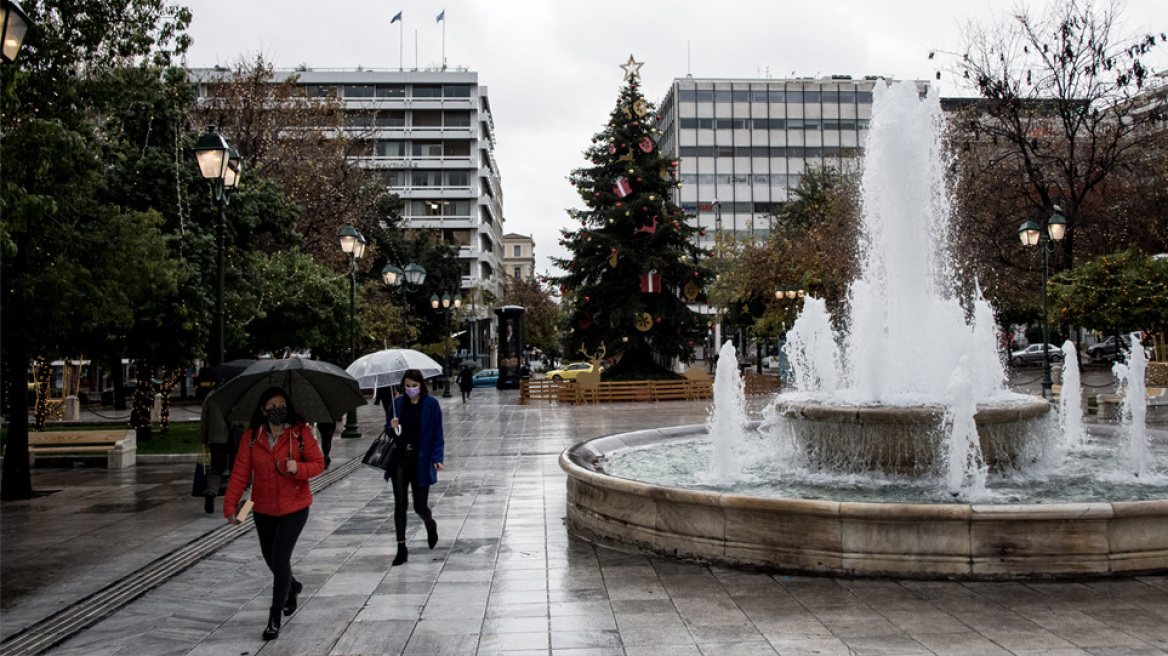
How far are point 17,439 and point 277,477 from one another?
835cm

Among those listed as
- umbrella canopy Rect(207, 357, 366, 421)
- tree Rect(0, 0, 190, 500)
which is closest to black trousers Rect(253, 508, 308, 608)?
umbrella canopy Rect(207, 357, 366, 421)

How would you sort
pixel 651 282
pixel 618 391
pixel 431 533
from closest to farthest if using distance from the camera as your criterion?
1. pixel 431 533
2. pixel 618 391
3. pixel 651 282

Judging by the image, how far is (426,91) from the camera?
242ft

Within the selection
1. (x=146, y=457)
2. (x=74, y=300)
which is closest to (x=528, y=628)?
(x=74, y=300)

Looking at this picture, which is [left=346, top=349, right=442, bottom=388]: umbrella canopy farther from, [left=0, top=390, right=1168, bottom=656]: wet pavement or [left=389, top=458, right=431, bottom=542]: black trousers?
[left=389, top=458, right=431, bottom=542]: black trousers

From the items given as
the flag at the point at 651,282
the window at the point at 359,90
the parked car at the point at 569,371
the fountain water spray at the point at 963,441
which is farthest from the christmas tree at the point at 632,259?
the window at the point at 359,90

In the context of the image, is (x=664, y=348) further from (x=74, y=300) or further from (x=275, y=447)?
(x=275, y=447)

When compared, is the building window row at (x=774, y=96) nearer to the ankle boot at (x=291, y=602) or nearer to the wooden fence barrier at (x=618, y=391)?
the wooden fence barrier at (x=618, y=391)

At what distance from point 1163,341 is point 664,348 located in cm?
1661

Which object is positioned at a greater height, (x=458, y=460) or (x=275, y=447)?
(x=275, y=447)

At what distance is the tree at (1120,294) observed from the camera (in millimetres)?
23406

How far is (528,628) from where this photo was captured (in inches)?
217

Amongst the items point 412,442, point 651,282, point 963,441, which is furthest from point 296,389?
point 651,282

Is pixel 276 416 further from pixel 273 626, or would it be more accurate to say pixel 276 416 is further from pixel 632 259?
pixel 632 259
